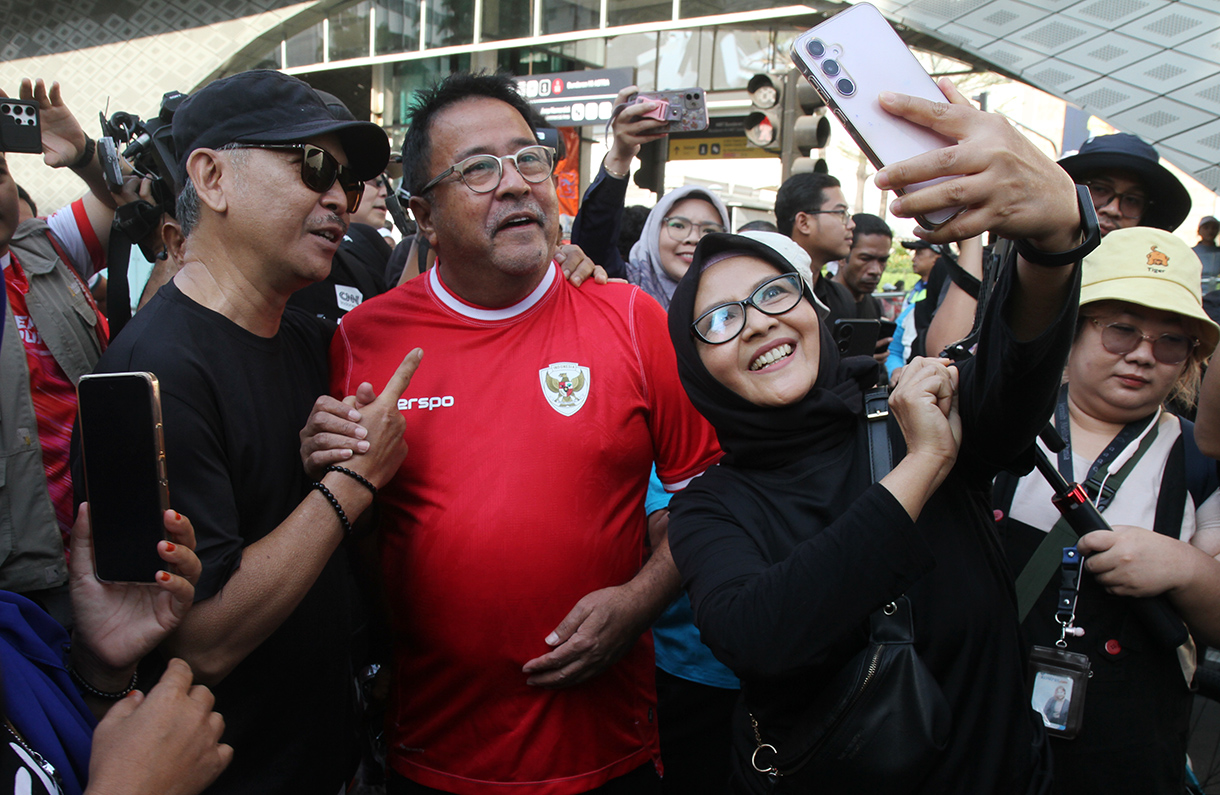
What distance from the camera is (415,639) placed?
6.89ft

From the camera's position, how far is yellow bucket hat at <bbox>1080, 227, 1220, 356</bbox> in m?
2.13

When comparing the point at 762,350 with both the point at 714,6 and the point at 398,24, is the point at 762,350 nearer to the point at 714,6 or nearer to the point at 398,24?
the point at 714,6

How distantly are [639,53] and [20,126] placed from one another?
15.2 m

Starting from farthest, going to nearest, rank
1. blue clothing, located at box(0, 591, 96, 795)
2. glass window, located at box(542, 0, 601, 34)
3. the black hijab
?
1. glass window, located at box(542, 0, 601, 34)
2. the black hijab
3. blue clothing, located at box(0, 591, 96, 795)

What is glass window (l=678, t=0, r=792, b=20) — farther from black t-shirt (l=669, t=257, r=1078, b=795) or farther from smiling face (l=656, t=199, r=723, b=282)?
black t-shirt (l=669, t=257, r=1078, b=795)

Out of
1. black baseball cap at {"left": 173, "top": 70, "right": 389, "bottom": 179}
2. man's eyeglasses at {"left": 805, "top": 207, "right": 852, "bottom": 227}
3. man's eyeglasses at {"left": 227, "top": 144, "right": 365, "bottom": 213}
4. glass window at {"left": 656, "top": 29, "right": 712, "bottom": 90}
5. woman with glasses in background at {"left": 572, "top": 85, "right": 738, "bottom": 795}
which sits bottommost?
woman with glasses in background at {"left": 572, "top": 85, "right": 738, "bottom": 795}

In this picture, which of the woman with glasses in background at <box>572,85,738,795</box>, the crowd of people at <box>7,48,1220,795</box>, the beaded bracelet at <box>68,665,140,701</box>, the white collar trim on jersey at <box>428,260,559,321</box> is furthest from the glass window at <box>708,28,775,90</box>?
the beaded bracelet at <box>68,665,140,701</box>

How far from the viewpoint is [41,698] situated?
1.32m

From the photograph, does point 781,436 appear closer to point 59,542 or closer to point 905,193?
point 905,193

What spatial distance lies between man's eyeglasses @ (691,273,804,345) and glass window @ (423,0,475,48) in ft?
57.5

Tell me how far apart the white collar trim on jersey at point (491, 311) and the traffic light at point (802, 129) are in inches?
201

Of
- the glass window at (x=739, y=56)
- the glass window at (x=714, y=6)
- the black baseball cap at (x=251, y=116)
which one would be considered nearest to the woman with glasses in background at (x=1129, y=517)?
the black baseball cap at (x=251, y=116)

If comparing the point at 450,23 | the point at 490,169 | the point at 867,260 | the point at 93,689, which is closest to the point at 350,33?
the point at 450,23

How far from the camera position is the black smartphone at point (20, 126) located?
2682 mm
